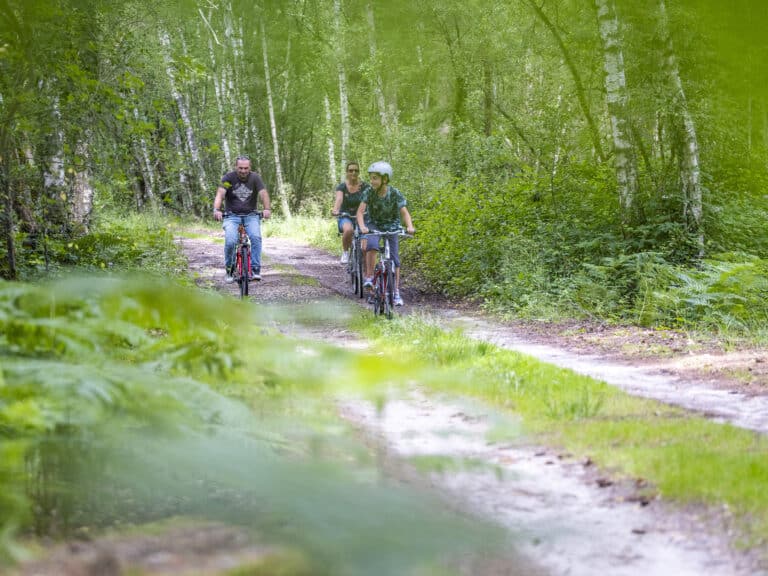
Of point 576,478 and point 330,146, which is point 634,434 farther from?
point 330,146

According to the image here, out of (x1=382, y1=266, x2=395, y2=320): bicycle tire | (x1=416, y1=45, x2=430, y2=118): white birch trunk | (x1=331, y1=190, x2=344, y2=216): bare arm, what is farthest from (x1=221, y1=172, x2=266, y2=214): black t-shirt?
(x1=416, y1=45, x2=430, y2=118): white birch trunk

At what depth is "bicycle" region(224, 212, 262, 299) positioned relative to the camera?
13484 millimetres

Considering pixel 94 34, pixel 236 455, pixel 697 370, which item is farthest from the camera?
pixel 94 34

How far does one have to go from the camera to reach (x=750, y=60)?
3.20 metres

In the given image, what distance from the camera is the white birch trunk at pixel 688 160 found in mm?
14617

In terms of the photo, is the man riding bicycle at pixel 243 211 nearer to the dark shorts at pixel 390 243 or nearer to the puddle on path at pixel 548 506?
the dark shorts at pixel 390 243

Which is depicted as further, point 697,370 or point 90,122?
point 90,122

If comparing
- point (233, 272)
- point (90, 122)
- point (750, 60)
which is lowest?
point (233, 272)

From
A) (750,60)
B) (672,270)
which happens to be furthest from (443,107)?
(750,60)

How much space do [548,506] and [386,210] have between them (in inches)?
334

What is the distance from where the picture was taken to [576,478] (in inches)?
183

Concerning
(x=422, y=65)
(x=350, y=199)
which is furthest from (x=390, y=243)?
(x=422, y=65)

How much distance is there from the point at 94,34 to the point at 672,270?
9658 millimetres

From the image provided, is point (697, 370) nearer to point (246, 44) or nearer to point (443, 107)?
point (443, 107)
